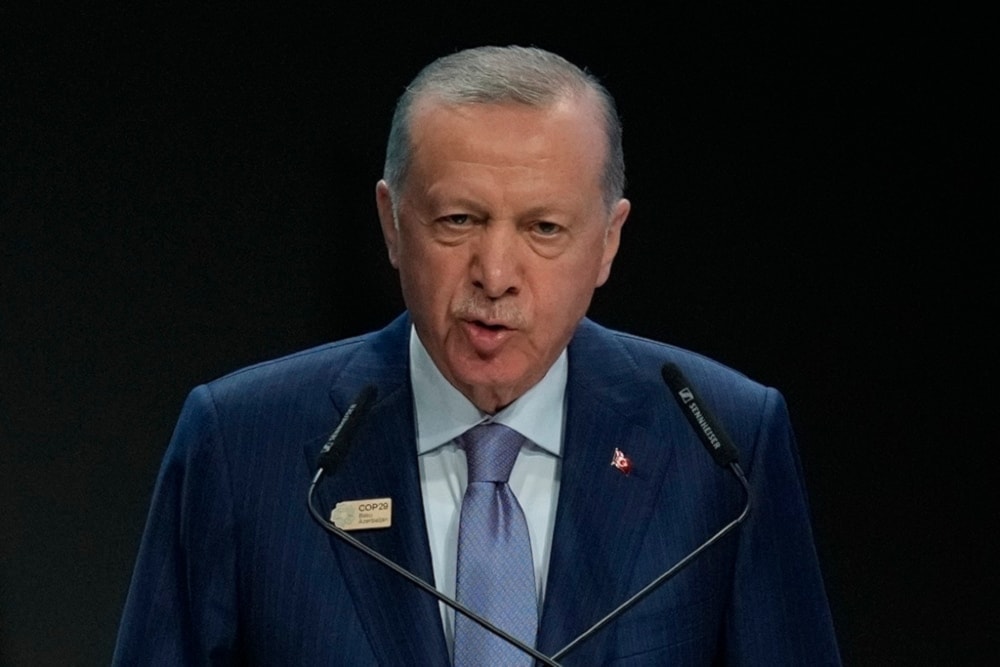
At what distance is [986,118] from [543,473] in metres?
1.00

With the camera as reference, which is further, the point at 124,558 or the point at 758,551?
the point at 124,558

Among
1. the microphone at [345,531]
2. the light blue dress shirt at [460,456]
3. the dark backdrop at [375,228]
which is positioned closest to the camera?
the microphone at [345,531]

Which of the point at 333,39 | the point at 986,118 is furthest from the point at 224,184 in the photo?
the point at 986,118

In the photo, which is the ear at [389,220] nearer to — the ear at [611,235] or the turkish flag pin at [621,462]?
the ear at [611,235]

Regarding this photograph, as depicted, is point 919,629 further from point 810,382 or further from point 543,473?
point 543,473

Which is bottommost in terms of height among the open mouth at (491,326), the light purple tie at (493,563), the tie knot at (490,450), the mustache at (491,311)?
the light purple tie at (493,563)

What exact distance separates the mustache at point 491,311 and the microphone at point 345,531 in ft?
0.45

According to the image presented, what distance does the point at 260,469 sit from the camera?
1.99 meters

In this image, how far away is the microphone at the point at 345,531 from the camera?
5.64 feet

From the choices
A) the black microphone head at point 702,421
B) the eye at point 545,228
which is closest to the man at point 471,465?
the eye at point 545,228

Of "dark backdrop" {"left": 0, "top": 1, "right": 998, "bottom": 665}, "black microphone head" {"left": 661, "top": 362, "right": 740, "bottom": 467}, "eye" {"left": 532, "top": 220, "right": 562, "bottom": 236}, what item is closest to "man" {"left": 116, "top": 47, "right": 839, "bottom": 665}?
"eye" {"left": 532, "top": 220, "right": 562, "bottom": 236}

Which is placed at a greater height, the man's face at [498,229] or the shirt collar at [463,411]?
the man's face at [498,229]

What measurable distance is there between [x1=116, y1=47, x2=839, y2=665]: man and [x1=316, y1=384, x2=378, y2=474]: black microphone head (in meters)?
0.10

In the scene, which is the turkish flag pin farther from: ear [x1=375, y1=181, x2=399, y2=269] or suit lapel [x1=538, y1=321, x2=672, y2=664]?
ear [x1=375, y1=181, x2=399, y2=269]
